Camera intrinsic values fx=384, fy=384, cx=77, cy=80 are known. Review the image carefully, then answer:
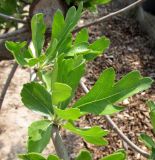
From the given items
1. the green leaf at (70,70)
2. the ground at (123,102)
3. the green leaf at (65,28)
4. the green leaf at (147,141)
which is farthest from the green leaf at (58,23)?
the ground at (123,102)

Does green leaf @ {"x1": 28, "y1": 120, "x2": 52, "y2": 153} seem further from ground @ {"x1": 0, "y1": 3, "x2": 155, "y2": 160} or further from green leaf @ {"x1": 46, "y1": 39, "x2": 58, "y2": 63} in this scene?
ground @ {"x1": 0, "y1": 3, "x2": 155, "y2": 160}

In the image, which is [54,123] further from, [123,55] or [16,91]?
[123,55]

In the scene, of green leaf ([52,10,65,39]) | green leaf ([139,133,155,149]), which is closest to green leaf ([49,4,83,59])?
green leaf ([52,10,65,39])

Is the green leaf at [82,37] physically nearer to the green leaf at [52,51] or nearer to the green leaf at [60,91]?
the green leaf at [52,51]

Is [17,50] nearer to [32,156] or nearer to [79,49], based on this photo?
[79,49]

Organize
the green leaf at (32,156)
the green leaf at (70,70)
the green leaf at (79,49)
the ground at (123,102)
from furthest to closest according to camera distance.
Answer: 1. the ground at (123,102)
2. the green leaf at (79,49)
3. the green leaf at (70,70)
4. the green leaf at (32,156)

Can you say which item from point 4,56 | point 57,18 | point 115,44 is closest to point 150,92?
point 115,44
